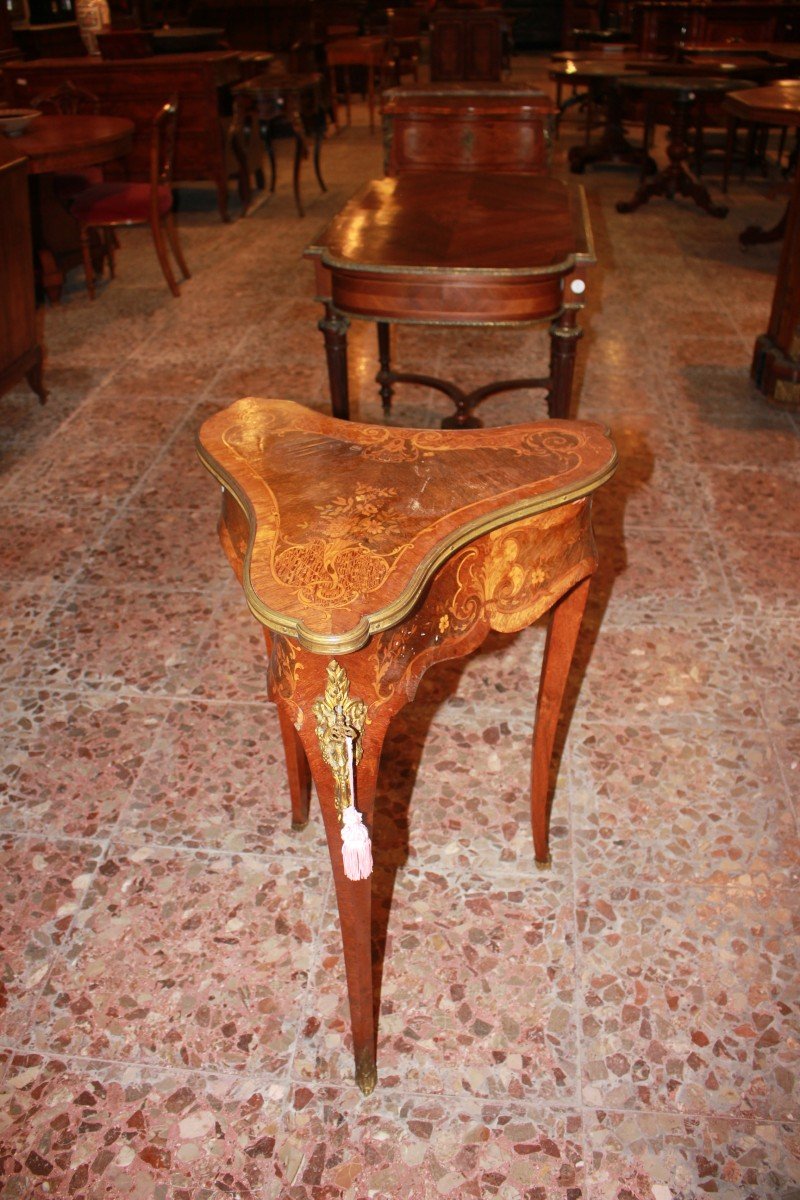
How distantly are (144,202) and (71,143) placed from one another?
0.76 metres

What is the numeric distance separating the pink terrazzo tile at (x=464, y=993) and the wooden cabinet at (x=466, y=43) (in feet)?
32.0

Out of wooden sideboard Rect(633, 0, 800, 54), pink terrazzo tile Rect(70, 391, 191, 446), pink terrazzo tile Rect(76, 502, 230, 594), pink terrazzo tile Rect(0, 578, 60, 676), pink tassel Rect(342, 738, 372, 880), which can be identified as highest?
wooden sideboard Rect(633, 0, 800, 54)

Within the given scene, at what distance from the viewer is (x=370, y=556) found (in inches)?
43.1

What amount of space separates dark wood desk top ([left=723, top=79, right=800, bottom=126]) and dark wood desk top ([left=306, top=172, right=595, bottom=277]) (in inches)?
39.1

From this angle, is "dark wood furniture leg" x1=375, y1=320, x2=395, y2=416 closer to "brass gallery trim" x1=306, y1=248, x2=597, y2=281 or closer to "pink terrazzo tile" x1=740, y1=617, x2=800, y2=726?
"brass gallery trim" x1=306, y1=248, x2=597, y2=281

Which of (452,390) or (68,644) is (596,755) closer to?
(68,644)

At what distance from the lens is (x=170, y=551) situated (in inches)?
108

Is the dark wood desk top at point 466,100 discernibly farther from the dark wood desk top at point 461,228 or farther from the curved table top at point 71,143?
the curved table top at point 71,143

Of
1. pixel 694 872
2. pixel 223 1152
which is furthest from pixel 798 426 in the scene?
pixel 223 1152

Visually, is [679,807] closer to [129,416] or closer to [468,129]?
[468,129]

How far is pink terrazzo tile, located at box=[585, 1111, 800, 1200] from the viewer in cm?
126

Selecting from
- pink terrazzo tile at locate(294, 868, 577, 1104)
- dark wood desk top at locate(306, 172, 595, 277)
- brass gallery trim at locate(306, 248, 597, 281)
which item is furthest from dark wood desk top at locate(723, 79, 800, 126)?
pink terrazzo tile at locate(294, 868, 577, 1104)

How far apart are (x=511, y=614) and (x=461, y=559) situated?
0.47 ft

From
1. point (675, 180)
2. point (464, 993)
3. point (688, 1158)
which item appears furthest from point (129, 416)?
point (675, 180)
